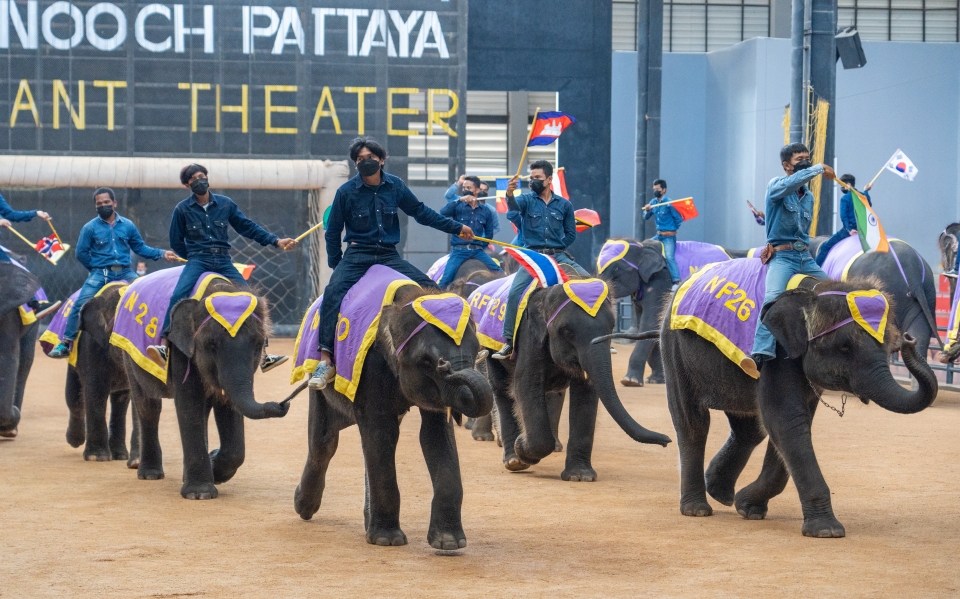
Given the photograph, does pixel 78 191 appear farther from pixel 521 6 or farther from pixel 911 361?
pixel 911 361

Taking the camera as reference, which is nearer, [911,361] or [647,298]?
[911,361]

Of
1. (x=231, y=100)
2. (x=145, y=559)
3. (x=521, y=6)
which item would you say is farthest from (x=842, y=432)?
(x=521, y=6)

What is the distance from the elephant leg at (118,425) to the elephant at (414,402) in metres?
4.21

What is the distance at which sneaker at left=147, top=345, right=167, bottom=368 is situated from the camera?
9.17 metres

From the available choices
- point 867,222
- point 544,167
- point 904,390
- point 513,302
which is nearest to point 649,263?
point 544,167

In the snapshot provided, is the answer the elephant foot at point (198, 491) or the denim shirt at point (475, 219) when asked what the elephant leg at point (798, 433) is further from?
the denim shirt at point (475, 219)

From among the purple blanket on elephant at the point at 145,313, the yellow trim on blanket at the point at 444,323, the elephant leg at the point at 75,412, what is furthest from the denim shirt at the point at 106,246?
the yellow trim on blanket at the point at 444,323

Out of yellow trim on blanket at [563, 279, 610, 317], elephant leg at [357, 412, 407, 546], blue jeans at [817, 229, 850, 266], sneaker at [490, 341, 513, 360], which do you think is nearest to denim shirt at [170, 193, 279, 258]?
sneaker at [490, 341, 513, 360]

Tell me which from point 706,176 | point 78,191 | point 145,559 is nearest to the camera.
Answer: point 145,559

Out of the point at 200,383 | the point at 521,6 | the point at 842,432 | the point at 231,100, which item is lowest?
the point at 842,432

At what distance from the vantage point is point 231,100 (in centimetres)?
2441

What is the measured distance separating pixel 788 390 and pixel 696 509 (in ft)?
3.54

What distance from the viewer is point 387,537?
7180mm

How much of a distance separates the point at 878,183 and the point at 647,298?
695 inches
